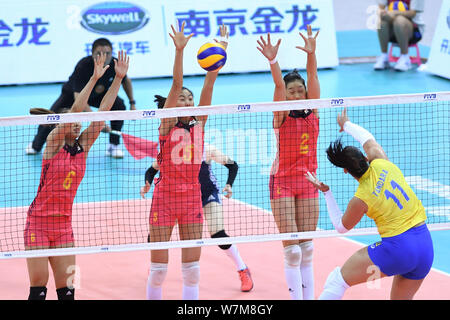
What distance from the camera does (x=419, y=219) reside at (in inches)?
241

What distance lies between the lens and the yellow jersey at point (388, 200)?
5992mm

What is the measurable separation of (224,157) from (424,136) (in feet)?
19.1

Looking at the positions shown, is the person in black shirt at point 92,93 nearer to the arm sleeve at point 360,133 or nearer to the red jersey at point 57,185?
the red jersey at point 57,185

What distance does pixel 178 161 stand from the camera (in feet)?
21.8

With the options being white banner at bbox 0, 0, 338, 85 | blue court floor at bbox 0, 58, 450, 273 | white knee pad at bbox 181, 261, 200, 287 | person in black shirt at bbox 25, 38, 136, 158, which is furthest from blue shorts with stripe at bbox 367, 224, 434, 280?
white banner at bbox 0, 0, 338, 85

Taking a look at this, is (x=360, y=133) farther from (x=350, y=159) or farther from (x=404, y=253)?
(x=404, y=253)

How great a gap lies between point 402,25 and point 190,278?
465 inches

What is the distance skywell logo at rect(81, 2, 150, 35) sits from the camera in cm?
1625

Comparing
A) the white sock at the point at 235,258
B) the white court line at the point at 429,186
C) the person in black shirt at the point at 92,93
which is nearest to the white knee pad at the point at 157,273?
the white sock at the point at 235,258

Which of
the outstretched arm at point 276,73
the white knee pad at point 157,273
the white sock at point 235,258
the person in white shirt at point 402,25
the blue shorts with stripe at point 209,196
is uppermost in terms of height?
the person in white shirt at point 402,25

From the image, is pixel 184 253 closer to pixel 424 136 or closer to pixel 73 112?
pixel 73 112

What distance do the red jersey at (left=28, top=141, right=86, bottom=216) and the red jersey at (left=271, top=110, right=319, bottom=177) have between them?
203 centimetres

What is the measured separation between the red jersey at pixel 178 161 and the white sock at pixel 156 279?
2.56ft
